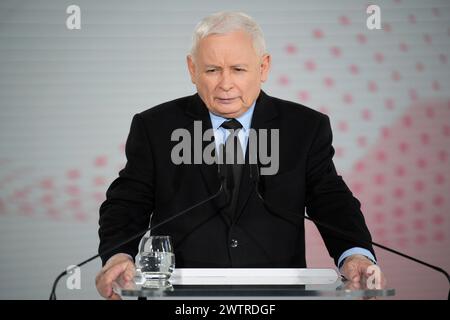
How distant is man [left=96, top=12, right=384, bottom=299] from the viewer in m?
2.53

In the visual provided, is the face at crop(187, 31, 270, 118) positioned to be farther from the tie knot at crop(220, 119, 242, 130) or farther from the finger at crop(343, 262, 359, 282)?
the finger at crop(343, 262, 359, 282)

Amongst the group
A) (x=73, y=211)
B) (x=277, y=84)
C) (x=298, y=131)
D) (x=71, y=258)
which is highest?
(x=277, y=84)

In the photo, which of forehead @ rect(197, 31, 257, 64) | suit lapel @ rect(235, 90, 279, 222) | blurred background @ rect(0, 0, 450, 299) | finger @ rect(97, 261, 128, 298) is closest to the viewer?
finger @ rect(97, 261, 128, 298)

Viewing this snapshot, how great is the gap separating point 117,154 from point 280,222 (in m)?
1.67

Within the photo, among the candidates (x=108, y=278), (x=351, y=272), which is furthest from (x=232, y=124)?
(x=108, y=278)

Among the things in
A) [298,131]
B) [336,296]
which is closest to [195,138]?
[298,131]

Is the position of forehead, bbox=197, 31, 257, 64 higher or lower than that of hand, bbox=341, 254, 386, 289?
higher

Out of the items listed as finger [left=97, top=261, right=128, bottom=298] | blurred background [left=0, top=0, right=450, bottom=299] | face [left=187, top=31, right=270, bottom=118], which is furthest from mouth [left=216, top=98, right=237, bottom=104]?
blurred background [left=0, top=0, right=450, bottom=299]

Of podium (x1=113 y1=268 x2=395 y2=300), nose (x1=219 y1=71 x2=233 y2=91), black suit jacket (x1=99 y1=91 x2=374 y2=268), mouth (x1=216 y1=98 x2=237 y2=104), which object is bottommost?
podium (x1=113 y1=268 x2=395 y2=300)

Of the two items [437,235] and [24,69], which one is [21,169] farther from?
[437,235]

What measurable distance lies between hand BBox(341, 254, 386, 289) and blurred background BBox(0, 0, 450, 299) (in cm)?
204

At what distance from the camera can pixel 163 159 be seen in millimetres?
2707

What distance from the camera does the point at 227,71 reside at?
2518mm

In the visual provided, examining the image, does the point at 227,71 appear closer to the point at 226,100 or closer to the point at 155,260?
the point at 226,100
